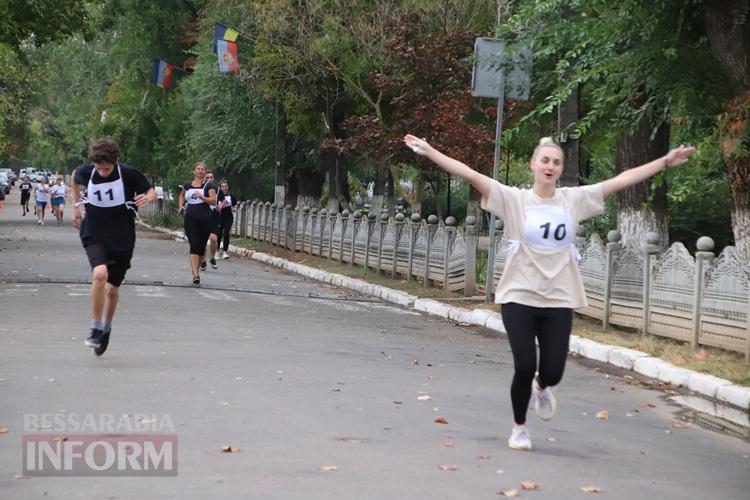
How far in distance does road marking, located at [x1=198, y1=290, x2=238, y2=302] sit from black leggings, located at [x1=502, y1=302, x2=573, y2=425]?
1077 centimetres

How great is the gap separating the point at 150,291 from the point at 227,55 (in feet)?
57.2

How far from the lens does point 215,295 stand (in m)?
19.1

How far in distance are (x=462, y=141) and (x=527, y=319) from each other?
21.3 m

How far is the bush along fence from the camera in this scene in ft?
42.6

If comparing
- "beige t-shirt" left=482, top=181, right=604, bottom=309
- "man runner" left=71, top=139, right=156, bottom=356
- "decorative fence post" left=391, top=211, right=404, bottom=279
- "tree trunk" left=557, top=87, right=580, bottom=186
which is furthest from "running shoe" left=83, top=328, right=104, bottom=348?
"decorative fence post" left=391, top=211, right=404, bottom=279

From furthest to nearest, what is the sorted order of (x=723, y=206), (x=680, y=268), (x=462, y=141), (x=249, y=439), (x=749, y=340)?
(x=462, y=141), (x=723, y=206), (x=680, y=268), (x=749, y=340), (x=249, y=439)

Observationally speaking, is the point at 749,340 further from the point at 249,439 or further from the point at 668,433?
the point at 249,439

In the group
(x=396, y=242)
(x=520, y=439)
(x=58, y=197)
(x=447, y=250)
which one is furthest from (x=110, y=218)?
(x=58, y=197)

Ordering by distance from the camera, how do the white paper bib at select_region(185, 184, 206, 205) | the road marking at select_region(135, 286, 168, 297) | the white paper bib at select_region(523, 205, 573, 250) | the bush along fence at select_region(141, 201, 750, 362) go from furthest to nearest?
the white paper bib at select_region(185, 184, 206, 205) < the road marking at select_region(135, 286, 168, 297) < the bush along fence at select_region(141, 201, 750, 362) < the white paper bib at select_region(523, 205, 573, 250)

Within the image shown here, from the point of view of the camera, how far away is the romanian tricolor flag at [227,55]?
35312mm

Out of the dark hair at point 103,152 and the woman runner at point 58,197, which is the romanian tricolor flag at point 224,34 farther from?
the dark hair at point 103,152

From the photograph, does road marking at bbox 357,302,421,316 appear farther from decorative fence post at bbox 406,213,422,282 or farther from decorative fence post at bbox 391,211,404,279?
decorative fence post at bbox 391,211,404,279

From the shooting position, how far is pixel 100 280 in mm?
11562

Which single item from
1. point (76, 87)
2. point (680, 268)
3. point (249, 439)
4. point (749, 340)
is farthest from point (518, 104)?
point (76, 87)
